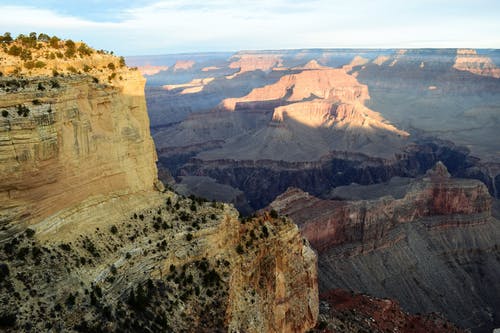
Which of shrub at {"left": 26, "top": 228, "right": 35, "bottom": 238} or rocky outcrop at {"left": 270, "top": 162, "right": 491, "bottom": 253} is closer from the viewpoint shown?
shrub at {"left": 26, "top": 228, "right": 35, "bottom": 238}

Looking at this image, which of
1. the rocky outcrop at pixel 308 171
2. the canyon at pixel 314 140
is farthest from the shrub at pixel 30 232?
the rocky outcrop at pixel 308 171

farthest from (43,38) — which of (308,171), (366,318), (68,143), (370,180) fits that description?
(370,180)

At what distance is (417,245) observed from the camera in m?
61.0

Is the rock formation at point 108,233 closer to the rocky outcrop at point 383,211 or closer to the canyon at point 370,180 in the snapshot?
the canyon at point 370,180

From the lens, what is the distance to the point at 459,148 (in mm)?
125250

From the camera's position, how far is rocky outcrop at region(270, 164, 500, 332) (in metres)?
53.6

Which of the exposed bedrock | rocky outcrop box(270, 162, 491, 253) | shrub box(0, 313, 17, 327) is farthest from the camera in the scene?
the exposed bedrock

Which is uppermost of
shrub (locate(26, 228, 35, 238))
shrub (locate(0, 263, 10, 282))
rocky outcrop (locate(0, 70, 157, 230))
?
rocky outcrop (locate(0, 70, 157, 230))

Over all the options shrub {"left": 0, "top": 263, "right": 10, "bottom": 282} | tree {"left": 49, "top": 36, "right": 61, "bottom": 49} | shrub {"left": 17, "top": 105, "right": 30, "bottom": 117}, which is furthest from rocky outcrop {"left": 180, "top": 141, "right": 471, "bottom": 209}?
shrub {"left": 0, "top": 263, "right": 10, "bottom": 282}

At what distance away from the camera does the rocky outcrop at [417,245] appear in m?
53.6

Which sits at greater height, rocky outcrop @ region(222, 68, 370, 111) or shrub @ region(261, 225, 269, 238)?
shrub @ region(261, 225, 269, 238)

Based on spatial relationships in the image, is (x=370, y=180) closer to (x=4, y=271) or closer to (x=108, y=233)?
(x=108, y=233)

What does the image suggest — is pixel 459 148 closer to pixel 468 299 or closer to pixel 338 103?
pixel 338 103

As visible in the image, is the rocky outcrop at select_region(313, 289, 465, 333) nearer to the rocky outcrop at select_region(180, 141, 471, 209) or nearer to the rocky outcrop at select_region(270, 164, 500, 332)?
the rocky outcrop at select_region(270, 164, 500, 332)
